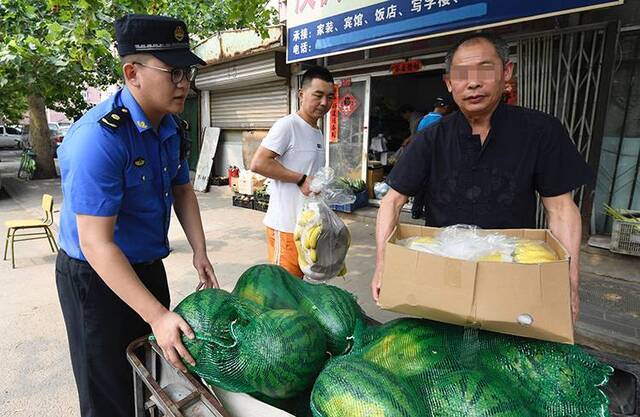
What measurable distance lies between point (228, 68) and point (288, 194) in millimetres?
7586

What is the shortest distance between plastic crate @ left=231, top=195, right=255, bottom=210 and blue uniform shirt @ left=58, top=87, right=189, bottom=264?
632cm

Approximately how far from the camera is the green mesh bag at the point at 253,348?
41.6 inches

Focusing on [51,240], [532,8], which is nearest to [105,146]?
[532,8]

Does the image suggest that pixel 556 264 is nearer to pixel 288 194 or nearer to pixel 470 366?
pixel 470 366

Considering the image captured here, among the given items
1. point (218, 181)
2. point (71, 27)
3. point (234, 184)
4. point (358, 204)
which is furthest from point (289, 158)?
point (218, 181)

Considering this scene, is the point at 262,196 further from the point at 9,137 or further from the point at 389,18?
the point at 9,137

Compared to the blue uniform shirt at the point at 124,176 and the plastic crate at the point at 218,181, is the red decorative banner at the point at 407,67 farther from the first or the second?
the plastic crate at the point at 218,181

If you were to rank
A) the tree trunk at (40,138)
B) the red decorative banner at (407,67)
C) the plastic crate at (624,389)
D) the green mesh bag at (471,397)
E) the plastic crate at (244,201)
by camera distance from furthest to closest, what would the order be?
the tree trunk at (40,138) → the plastic crate at (244,201) → the red decorative banner at (407,67) → the plastic crate at (624,389) → the green mesh bag at (471,397)

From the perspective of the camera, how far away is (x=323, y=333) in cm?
123

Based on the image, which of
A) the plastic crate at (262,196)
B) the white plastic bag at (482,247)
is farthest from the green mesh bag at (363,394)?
the plastic crate at (262,196)

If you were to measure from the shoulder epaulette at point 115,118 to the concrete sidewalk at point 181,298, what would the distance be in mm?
2057

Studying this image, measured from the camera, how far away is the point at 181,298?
390cm

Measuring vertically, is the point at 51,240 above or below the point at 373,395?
below

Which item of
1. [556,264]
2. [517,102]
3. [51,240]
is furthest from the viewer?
[51,240]
